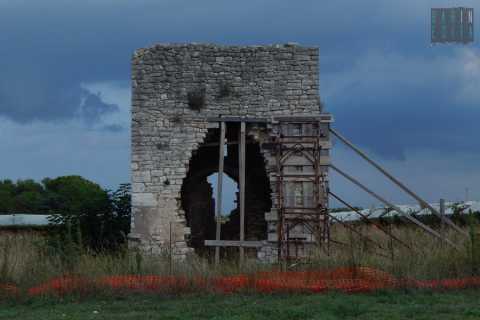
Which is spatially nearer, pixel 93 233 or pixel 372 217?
pixel 93 233

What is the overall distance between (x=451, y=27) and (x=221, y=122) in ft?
18.4

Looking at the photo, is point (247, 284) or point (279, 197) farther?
point (279, 197)

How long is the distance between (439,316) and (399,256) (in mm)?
3848

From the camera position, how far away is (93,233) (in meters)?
20.1

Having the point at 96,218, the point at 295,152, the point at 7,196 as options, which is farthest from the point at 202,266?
the point at 7,196

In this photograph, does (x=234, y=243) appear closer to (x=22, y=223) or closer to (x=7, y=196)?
(x=22, y=223)

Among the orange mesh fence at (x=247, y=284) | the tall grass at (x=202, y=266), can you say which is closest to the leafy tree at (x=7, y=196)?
the tall grass at (x=202, y=266)

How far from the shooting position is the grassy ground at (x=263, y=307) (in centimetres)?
977

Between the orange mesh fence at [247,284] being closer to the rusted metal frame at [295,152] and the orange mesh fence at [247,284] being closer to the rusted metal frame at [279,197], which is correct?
the rusted metal frame at [279,197]

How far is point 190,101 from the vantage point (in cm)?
1736

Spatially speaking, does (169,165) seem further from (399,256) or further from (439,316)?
(439,316)

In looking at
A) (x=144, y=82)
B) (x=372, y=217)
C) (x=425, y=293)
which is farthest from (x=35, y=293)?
(x=372, y=217)

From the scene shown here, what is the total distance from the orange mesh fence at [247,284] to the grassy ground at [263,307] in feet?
0.82

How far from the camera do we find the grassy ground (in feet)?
32.1
